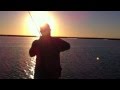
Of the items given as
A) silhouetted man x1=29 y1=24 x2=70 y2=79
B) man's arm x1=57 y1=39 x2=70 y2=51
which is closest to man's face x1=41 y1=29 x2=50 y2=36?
silhouetted man x1=29 y1=24 x2=70 y2=79

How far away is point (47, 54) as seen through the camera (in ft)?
10.1

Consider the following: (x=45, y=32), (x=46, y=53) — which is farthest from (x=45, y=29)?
(x=46, y=53)

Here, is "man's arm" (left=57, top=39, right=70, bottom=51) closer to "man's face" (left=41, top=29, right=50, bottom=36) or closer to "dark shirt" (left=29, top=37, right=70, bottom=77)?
"dark shirt" (left=29, top=37, right=70, bottom=77)

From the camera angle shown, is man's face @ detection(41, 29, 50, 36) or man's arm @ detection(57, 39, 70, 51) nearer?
man's face @ detection(41, 29, 50, 36)

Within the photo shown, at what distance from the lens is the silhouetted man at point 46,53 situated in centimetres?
298

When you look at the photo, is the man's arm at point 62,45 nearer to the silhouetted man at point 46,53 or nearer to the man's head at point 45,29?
the silhouetted man at point 46,53

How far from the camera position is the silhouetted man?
2983 millimetres

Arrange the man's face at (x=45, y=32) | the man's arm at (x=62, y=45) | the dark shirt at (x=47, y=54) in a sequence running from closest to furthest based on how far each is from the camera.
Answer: the dark shirt at (x=47, y=54), the man's face at (x=45, y=32), the man's arm at (x=62, y=45)

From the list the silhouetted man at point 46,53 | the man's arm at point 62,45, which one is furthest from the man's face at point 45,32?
the man's arm at point 62,45
